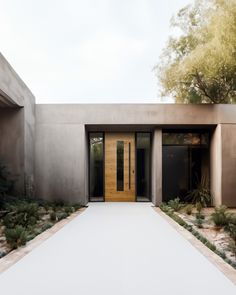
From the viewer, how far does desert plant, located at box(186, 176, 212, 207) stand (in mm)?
9188

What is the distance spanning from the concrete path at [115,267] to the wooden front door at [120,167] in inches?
192

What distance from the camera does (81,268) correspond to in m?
3.33

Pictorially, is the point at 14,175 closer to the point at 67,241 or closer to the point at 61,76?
the point at 67,241

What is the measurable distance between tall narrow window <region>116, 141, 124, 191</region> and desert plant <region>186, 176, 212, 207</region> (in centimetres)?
222

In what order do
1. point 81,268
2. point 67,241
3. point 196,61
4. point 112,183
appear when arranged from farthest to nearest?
1. point 112,183
2. point 196,61
3. point 67,241
4. point 81,268

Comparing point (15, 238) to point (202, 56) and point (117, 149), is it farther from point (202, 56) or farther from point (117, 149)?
point (202, 56)

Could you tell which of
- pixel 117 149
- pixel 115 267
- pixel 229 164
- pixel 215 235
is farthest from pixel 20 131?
pixel 229 164

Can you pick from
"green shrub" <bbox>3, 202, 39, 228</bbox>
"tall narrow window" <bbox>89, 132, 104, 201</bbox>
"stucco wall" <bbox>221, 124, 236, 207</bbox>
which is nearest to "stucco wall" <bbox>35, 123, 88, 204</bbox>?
"tall narrow window" <bbox>89, 132, 104, 201</bbox>

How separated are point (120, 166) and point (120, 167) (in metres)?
0.03

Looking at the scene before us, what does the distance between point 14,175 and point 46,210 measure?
123 centimetres

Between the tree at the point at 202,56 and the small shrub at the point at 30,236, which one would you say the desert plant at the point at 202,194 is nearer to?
the tree at the point at 202,56

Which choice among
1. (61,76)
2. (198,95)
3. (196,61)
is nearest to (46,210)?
(196,61)

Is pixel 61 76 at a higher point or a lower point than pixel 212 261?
higher

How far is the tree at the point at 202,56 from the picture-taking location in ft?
25.1
